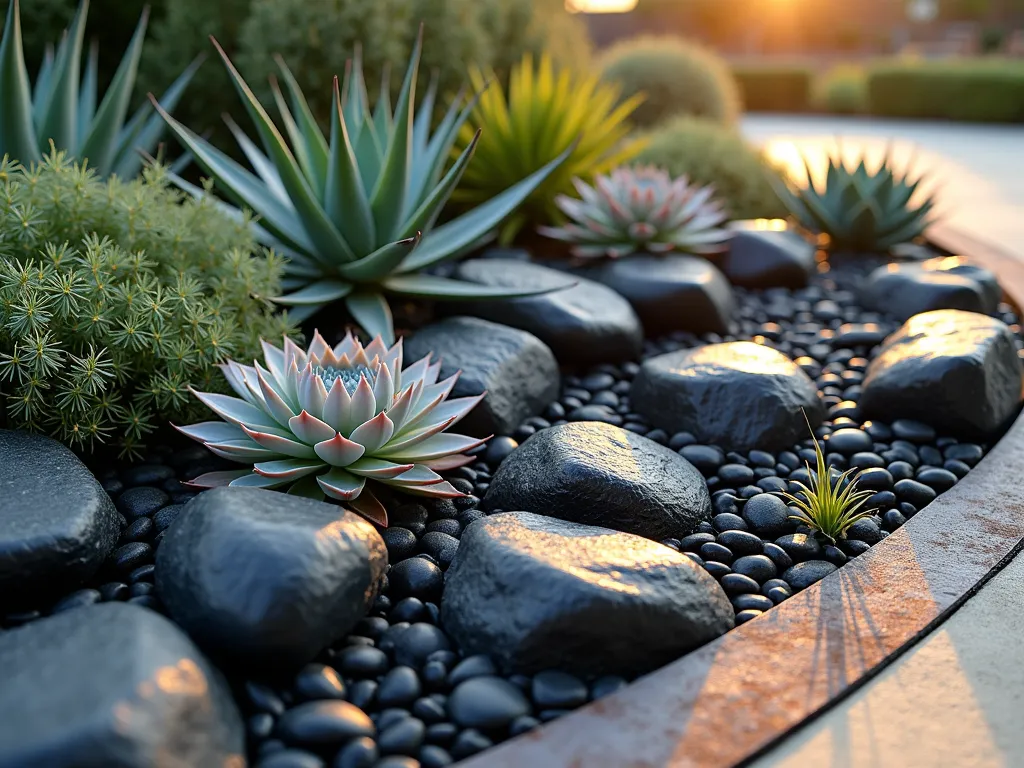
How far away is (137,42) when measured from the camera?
360 cm

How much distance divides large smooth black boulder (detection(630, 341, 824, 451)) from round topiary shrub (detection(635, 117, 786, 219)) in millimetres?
2945

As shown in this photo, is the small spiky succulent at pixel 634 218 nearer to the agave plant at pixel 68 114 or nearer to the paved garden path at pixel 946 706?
the agave plant at pixel 68 114

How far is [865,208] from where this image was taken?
472 centimetres

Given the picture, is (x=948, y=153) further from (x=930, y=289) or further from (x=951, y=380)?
(x=951, y=380)

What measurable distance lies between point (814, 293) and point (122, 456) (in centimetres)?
321

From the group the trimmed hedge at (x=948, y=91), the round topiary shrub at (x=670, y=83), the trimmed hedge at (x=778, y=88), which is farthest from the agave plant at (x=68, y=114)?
the trimmed hedge at (x=778, y=88)

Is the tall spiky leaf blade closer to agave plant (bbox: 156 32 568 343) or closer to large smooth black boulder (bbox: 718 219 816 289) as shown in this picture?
agave plant (bbox: 156 32 568 343)

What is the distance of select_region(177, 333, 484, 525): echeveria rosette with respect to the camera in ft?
7.10

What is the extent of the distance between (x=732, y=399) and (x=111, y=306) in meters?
1.80

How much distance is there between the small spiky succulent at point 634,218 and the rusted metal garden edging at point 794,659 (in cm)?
201

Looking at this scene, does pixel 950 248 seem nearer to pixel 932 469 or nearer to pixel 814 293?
pixel 814 293

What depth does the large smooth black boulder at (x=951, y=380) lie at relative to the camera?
9.39ft

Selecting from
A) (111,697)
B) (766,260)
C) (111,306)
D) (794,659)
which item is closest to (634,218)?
(766,260)

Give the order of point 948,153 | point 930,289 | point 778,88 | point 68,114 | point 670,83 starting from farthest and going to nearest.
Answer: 1. point 778,88
2. point 948,153
3. point 670,83
4. point 930,289
5. point 68,114
